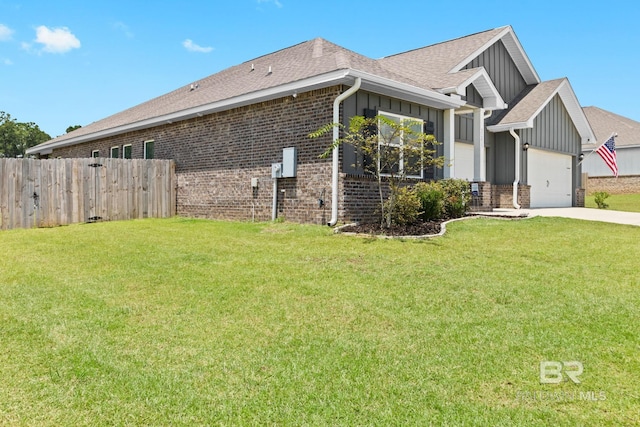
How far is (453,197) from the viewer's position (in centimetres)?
1064

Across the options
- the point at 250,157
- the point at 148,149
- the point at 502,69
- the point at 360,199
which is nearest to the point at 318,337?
the point at 360,199

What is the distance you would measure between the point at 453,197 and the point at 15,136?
67358 mm

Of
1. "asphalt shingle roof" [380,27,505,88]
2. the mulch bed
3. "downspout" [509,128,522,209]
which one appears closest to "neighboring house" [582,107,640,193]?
"downspout" [509,128,522,209]

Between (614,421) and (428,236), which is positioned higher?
(428,236)

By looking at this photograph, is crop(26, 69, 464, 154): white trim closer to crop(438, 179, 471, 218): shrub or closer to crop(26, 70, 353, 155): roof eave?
crop(26, 70, 353, 155): roof eave

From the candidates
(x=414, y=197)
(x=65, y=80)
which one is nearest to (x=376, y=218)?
(x=414, y=197)

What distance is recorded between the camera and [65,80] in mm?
19828

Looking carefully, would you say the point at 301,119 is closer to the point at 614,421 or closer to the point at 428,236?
the point at 428,236

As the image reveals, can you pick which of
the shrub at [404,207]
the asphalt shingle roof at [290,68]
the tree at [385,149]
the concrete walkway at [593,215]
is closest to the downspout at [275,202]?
the tree at [385,149]

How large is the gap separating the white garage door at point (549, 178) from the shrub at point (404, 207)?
8922 millimetres

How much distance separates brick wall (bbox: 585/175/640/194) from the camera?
2802cm

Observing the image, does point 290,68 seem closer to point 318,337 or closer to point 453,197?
point 453,197

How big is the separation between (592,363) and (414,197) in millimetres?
6443

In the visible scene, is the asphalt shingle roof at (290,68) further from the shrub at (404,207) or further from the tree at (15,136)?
the tree at (15,136)
